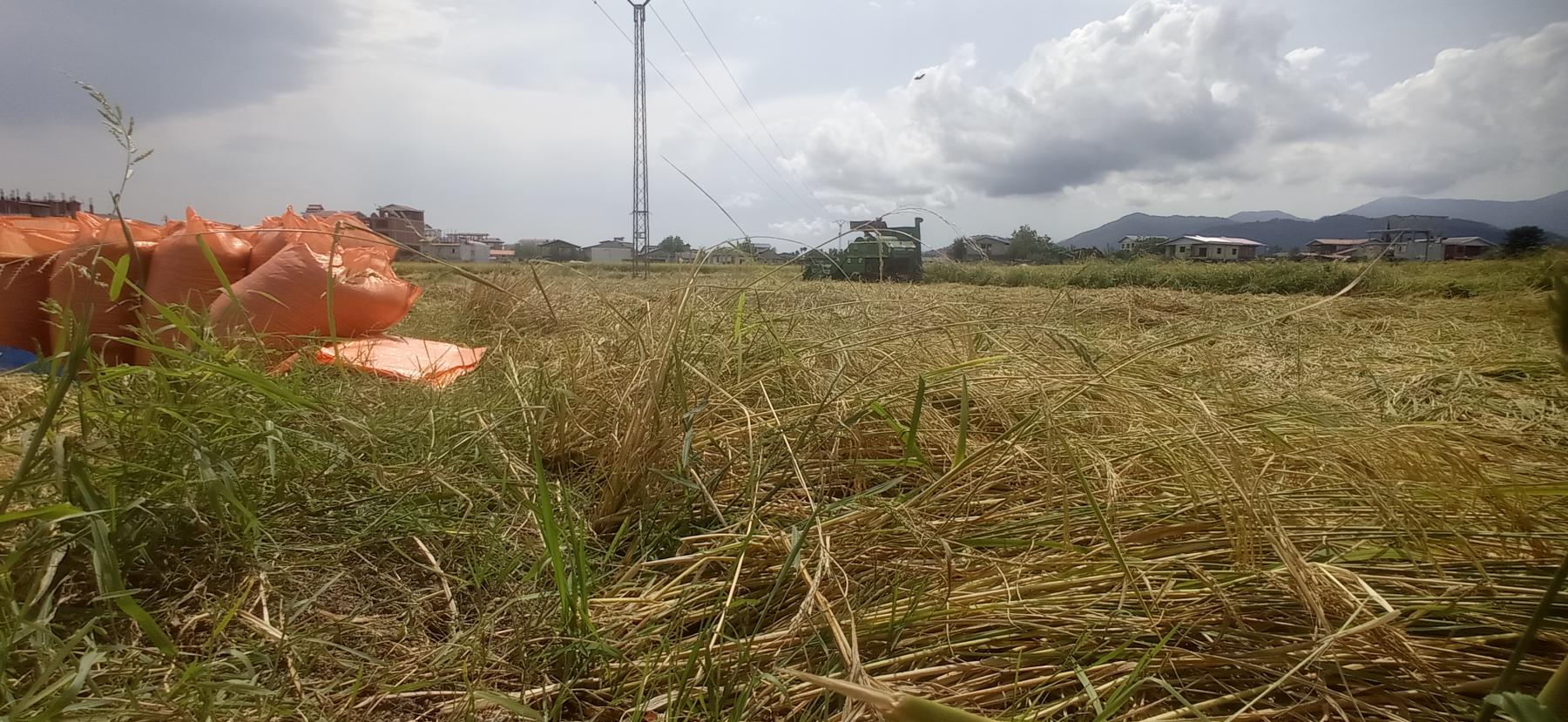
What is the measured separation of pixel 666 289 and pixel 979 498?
3.81 ft

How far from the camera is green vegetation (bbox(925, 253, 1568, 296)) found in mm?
7242

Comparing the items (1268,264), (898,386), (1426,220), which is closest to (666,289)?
(898,386)

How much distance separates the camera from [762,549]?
1164mm

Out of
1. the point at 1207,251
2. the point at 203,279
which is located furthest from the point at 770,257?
the point at 1207,251

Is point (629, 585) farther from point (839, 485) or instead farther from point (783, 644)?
point (839, 485)

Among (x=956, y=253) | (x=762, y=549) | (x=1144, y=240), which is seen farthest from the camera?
(x=1144, y=240)

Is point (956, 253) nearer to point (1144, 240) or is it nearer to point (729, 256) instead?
point (729, 256)

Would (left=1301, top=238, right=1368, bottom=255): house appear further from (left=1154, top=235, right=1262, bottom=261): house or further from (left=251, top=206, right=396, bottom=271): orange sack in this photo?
(left=251, top=206, right=396, bottom=271): orange sack

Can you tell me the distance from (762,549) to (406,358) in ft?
8.34

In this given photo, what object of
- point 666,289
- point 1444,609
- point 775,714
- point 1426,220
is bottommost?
point 775,714

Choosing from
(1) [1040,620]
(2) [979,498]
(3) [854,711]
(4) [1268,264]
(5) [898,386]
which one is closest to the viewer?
(3) [854,711]

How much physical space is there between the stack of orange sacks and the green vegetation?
4888mm

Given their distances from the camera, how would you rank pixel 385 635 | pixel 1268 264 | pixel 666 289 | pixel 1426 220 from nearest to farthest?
pixel 385 635, pixel 1426 220, pixel 666 289, pixel 1268 264

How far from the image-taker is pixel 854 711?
79 cm
